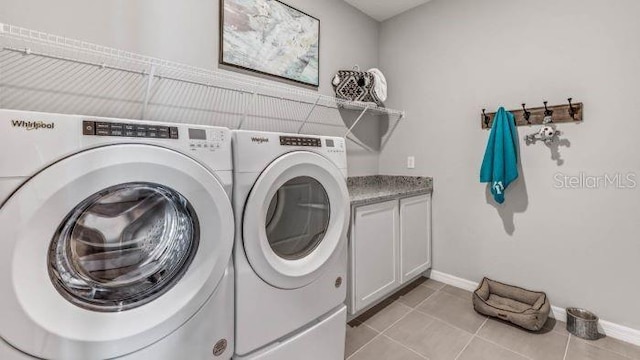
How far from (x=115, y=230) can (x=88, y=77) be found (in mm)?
894

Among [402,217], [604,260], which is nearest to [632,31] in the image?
[604,260]

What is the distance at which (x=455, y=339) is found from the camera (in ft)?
5.23

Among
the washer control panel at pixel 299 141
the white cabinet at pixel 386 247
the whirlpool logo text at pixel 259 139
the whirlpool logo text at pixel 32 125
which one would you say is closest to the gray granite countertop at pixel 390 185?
the white cabinet at pixel 386 247

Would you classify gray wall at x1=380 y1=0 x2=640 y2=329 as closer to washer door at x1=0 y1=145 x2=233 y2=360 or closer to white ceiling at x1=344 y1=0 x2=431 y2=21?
white ceiling at x1=344 y1=0 x2=431 y2=21

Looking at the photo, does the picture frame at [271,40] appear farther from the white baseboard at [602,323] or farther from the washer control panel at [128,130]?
the white baseboard at [602,323]

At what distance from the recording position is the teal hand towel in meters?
1.85

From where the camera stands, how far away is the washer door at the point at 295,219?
3.36 ft

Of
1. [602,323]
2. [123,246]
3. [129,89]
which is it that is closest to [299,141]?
[123,246]

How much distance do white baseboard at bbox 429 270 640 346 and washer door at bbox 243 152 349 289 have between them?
1448mm

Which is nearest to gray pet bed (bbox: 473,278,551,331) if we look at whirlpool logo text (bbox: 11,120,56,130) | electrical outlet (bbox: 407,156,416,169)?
electrical outlet (bbox: 407,156,416,169)

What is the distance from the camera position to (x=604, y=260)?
1.63 meters

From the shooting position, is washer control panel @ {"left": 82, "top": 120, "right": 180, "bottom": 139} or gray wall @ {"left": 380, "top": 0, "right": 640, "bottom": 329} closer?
washer control panel @ {"left": 82, "top": 120, "right": 180, "bottom": 139}

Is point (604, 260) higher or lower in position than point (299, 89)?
lower

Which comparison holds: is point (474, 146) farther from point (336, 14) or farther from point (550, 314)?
point (336, 14)
